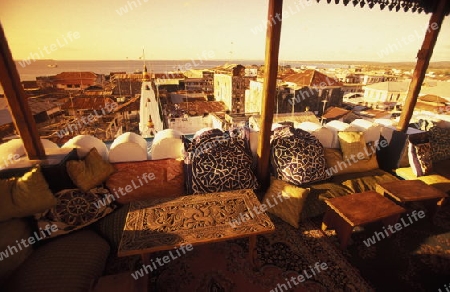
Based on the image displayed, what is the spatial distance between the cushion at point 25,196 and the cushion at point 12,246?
0.08 meters

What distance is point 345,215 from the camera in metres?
2.46

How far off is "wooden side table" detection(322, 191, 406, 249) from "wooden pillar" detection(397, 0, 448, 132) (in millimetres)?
2227

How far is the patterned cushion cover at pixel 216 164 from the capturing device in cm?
292

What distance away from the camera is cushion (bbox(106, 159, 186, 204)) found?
2775 mm

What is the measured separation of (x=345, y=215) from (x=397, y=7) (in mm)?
3268

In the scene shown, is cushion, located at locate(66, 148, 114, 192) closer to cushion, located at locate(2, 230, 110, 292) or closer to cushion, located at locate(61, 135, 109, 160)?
cushion, located at locate(61, 135, 109, 160)

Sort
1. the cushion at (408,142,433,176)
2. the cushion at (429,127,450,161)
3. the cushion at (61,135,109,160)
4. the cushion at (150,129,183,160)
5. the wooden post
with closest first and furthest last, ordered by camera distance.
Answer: the wooden post → the cushion at (61,135,109,160) → the cushion at (150,129,183,160) → the cushion at (408,142,433,176) → the cushion at (429,127,450,161)

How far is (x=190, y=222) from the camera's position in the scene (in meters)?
2.10

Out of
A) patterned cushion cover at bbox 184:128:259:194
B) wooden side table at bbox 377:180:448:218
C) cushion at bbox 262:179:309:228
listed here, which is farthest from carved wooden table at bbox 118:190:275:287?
wooden side table at bbox 377:180:448:218

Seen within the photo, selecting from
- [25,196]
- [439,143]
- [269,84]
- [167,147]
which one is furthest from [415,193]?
[25,196]

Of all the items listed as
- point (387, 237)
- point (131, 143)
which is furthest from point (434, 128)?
point (131, 143)

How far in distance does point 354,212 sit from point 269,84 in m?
1.91

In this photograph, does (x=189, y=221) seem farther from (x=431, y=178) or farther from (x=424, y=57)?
(x=424, y=57)

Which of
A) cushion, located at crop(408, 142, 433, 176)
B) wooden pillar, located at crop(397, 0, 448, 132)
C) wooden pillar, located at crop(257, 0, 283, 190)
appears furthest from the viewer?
cushion, located at crop(408, 142, 433, 176)
